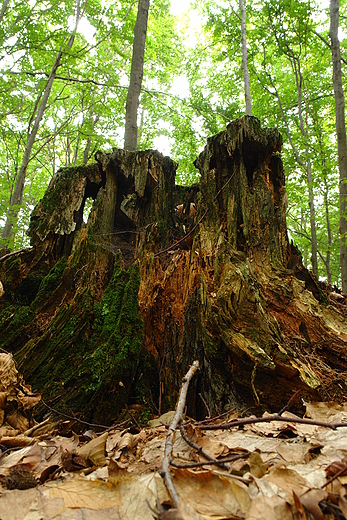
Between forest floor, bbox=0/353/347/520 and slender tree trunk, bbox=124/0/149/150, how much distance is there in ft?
17.3

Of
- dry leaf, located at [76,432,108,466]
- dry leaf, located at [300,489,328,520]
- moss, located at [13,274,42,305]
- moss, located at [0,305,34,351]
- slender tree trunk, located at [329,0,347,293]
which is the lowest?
dry leaf, located at [76,432,108,466]

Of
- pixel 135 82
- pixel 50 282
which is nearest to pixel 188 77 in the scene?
pixel 135 82

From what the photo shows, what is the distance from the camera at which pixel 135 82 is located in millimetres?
6590

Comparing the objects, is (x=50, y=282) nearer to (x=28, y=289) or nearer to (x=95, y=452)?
(x=28, y=289)

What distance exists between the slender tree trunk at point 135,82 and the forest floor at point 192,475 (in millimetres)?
5277

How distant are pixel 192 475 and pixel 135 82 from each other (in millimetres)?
7393

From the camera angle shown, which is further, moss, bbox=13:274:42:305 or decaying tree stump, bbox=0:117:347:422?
moss, bbox=13:274:42:305

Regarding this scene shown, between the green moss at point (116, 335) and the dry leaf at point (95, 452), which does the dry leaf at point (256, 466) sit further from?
the green moss at point (116, 335)

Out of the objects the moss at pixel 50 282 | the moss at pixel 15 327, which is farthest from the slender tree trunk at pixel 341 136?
the moss at pixel 15 327

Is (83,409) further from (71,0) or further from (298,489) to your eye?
(71,0)

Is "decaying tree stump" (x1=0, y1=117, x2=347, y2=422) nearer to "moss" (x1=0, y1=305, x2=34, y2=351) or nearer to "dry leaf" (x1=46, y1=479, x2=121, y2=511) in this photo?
"moss" (x1=0, y1=305, x2=34, y2=351)

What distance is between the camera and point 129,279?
322 centimetres

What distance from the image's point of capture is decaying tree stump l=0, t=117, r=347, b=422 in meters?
2.40

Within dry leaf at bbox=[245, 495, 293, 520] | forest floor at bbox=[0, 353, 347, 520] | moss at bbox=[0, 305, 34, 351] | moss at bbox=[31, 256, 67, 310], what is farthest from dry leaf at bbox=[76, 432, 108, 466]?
moss at bbox=[31, 256, 67, 310]
